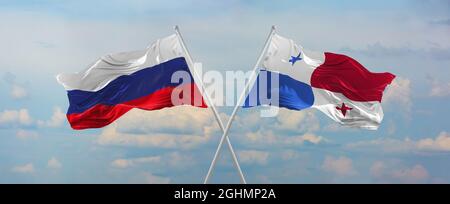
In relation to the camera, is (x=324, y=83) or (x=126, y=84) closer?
(x=126, y=84)

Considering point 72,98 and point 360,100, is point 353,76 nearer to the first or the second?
point 360,100

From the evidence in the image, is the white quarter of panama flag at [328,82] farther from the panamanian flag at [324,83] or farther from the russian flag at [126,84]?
the russian flag at [126,84]

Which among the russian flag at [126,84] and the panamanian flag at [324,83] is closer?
the russian flag at [126,84]

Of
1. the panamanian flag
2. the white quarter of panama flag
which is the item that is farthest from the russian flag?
the white quarter of panama flag

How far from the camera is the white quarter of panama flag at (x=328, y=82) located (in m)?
55.1

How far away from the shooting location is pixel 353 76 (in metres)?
55.9

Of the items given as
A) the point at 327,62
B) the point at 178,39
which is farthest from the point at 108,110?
the point at 327,62

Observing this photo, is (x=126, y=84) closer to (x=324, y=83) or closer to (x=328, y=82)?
(x=324, y=83)

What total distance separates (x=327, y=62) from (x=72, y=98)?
15.3 meters

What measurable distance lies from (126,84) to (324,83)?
38.6 feet

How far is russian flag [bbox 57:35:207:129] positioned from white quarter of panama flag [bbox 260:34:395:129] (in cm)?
521

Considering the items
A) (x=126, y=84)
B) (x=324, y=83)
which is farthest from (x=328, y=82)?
(x=126, y=84)

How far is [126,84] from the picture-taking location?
54750 millimetres

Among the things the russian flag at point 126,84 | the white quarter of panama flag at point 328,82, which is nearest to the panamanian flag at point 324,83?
the white quarter of panama flag at point 328,82
